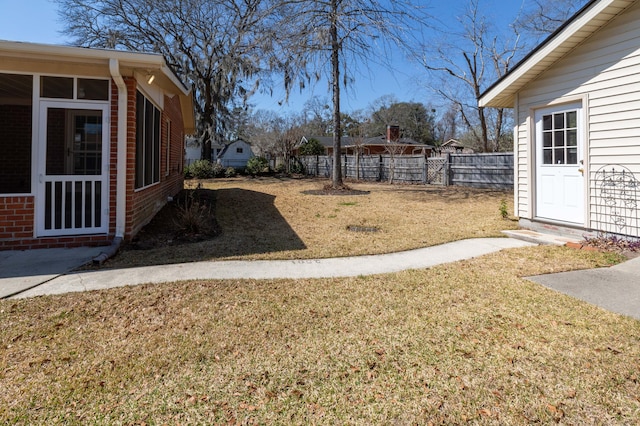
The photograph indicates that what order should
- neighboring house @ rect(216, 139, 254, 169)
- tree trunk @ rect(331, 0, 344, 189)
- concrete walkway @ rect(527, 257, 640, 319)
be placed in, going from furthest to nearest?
neighboring house @ rect(216, 139, 254, 169), tree trunk @ rect(331, 0, 344, 189), concrete walkway @ rect(527, 257, 640, 319)

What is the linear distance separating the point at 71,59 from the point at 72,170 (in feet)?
5.39

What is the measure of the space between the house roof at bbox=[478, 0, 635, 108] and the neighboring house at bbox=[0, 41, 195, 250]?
635cm

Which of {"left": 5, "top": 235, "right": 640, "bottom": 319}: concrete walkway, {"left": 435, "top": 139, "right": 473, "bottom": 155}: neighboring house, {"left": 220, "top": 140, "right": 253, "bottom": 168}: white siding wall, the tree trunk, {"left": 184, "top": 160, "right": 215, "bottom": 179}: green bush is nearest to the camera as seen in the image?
{"left": 5, "top": 235, "right": 640, "bottom": 319}: concrete walkway

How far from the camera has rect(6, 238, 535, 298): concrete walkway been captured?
4.04 metres

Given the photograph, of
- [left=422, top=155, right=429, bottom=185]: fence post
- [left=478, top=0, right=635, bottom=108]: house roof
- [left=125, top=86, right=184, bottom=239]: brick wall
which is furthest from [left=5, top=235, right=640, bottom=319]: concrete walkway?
[left=422, top=155, right=429, bottom=185]: fence post

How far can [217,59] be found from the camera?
23.3 meters

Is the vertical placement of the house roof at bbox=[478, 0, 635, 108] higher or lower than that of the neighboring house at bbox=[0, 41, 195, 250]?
higher

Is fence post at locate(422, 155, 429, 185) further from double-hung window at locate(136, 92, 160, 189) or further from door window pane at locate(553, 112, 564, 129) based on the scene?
double-hung window at locate(136, 92, 160, 189)

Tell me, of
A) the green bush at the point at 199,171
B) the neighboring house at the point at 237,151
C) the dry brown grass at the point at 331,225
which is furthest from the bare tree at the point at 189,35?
the neighboring house at the point at 237,151

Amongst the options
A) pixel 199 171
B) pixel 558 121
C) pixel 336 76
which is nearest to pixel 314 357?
pixel 558 121

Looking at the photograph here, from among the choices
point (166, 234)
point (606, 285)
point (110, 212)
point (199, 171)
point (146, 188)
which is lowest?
point (606, 285)

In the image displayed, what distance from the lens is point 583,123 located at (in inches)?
241

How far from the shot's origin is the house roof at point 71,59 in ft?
16.1

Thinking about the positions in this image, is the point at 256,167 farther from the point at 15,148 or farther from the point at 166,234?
the point at 166,234
